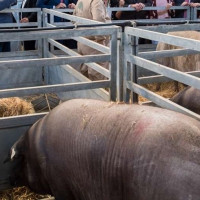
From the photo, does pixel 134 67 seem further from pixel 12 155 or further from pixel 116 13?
pixel 116 13

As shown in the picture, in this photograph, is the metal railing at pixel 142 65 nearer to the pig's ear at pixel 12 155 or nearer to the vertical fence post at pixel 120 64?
the vertical fence post at pixel 120 64

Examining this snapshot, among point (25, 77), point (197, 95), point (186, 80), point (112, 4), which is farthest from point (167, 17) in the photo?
point (186, 80)

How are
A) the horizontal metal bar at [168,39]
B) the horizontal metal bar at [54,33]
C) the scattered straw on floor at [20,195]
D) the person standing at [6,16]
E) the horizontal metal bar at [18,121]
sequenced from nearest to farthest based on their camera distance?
the horizontal metal bar at [168,39] < the horizontal metal bar at [54,33] < the horizontal metal bar at [18,121] < the scattered straw on floor at [20,195] < the person standing at [6,16]

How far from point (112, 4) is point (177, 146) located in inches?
251

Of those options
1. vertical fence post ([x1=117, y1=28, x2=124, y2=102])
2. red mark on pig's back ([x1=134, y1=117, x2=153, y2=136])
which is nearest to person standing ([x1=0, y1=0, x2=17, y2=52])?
vertical fence post ([x1=117, y1=28, x2=124, y2=102])

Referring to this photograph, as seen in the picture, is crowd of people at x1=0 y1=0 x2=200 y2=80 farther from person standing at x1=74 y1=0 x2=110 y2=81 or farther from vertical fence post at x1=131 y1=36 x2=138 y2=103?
vertical fence post at x1=131 y1=36 x2=138 y2=103

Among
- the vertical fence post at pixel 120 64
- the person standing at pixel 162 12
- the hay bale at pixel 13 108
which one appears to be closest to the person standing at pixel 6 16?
the hay bale at pixel 13 108

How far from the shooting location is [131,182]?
248 cm

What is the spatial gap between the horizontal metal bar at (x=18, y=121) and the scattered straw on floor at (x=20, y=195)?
0.64 m

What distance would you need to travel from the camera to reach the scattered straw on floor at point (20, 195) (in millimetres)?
3764

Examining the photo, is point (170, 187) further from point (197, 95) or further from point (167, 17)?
point (167, 17)

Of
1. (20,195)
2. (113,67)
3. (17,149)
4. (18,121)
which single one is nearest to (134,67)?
(113,67)

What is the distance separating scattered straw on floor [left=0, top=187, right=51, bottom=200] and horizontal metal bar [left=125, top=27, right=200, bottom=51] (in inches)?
59.5

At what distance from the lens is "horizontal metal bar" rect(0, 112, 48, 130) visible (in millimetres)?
3430
